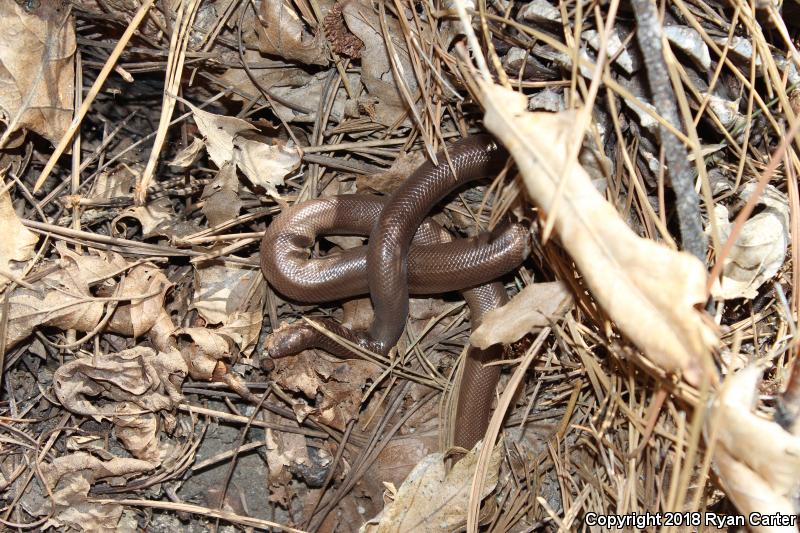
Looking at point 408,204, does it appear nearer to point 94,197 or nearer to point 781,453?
point 94,197

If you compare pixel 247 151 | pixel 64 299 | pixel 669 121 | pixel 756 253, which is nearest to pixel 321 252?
pixel 247 151

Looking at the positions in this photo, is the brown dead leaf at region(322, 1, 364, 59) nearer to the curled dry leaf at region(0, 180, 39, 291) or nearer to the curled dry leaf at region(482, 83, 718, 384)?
the curled dry leaf at region(482, 83, 718, 384)

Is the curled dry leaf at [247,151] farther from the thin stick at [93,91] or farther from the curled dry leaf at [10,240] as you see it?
the curled dry leaf at [10,240]

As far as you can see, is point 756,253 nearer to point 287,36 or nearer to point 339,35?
point 339,35

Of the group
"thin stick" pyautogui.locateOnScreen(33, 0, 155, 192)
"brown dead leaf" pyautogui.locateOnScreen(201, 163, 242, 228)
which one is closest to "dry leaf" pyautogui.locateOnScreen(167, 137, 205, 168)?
"brown dead leaf" pyautogui.locateOnScreen(201, 163, 242, 228)

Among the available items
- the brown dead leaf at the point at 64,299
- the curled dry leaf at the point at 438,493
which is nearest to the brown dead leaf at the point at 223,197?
the brown dead leaf at the point at 64,299

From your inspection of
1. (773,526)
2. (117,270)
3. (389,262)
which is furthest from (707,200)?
(117,270)
